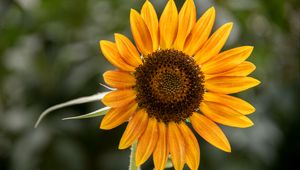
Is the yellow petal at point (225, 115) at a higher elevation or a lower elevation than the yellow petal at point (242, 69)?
lower

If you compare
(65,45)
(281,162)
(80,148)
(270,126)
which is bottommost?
(281,162)

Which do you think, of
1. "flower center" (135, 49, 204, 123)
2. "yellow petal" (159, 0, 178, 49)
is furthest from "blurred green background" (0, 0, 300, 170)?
"yellow petal" (159, 0, 178, 49)

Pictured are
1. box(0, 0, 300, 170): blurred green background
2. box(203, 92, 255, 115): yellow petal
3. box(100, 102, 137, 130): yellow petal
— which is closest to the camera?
box(100, 102, 137, 130): yellow petal

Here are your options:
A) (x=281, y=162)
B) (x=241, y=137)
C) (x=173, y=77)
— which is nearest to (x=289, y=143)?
(x=281, y=162)

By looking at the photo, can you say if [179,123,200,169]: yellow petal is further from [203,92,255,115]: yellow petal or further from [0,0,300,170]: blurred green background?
[0,0,300,170]: blurred green background

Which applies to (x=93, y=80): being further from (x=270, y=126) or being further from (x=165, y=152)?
(x=165, y=152)

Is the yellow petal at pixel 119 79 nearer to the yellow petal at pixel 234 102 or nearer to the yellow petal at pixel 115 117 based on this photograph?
the yellow petal at pixel 115 117

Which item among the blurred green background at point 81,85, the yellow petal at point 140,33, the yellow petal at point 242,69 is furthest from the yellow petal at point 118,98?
the blurred green background at point 81,85
